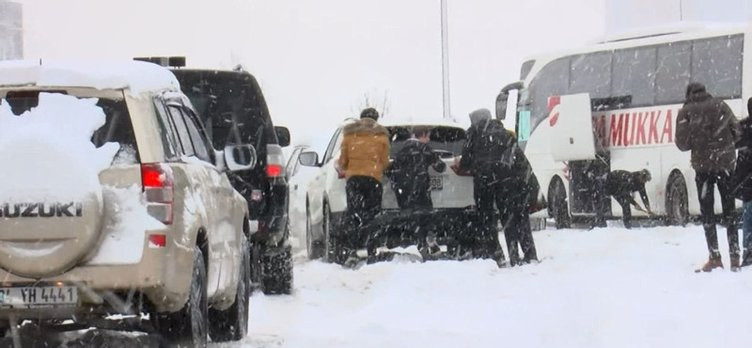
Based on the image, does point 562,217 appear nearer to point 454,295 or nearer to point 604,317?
point 454,295

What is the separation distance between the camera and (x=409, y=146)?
1764 centimetres

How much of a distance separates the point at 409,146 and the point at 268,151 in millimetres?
3749

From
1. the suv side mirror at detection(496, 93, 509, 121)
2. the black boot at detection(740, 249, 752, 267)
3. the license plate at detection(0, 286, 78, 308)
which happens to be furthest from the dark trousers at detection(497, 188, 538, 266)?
the suv side mirror at detection(496, 93, 509, 121)

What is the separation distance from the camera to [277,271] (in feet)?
48.0

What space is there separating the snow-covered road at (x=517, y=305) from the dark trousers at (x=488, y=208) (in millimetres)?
300

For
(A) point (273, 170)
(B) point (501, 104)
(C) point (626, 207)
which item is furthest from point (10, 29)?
(A) point (273, 170)

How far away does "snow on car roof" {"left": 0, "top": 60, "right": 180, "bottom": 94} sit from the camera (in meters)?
8.62

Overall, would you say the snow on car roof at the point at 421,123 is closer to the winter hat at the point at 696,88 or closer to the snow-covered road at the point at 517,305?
the snow-covered road at the point at 517,305

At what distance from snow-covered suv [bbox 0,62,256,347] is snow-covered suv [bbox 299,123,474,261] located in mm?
8780

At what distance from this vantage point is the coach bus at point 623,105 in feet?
92.8

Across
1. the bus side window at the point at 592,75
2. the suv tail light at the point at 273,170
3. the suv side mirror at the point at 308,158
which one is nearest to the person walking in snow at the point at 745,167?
the suv tail light at the point at 273,170

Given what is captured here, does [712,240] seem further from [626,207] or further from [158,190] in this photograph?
[626,207]

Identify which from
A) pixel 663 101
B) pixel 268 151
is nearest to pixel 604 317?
pixel 268 151

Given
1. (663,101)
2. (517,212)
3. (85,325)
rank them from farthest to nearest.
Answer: (663,101) < (517,212) < (85,325)
